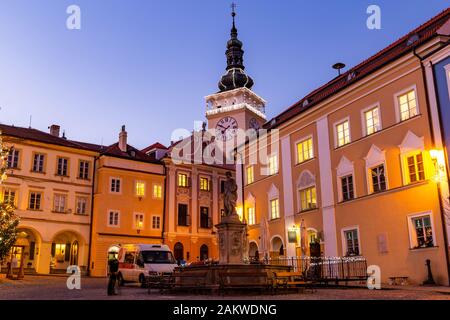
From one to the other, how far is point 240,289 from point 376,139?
467 inches

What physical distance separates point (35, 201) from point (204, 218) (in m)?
16.5

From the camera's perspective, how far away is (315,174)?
27000 millimetres

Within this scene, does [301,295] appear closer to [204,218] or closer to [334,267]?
[334,267]

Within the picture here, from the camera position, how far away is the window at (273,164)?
1228 inches

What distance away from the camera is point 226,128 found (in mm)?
66688

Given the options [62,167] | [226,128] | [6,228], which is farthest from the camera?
[226,128]

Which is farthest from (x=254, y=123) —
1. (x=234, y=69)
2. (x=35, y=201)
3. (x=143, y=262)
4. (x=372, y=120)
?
(x=143, y=262)

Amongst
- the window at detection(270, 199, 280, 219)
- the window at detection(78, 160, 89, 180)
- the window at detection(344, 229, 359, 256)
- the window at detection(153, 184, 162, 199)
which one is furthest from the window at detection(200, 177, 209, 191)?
the window at detection(344, 229, 359, 256)

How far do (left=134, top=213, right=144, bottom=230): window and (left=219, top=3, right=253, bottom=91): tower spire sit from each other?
105 ft

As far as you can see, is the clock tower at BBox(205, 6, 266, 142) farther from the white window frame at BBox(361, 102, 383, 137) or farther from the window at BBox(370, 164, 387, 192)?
the window at BBox(370, 164, 387, 192)

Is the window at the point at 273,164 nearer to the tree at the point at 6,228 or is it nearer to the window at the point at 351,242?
the window at the point at 351,242

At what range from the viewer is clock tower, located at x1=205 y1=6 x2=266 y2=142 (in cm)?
6569

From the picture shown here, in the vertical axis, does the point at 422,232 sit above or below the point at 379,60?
below
